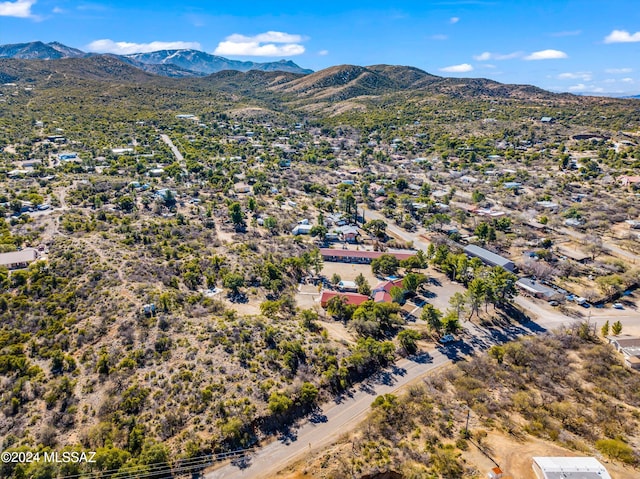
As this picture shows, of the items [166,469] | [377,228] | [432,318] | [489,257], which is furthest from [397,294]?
[166,469]

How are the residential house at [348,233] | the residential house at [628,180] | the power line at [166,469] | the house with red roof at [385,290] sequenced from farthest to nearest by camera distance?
the residential house at [628,180] → the residential house at [348,233] → the house with red roof at [385,290] → the power line at [166,469]

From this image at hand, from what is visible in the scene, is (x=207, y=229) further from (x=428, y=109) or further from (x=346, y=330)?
(x=428, y=109)

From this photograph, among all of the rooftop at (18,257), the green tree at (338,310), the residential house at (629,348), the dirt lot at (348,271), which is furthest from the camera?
the dirt lot at (348,271)

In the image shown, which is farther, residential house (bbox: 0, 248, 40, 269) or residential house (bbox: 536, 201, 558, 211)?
residential house (bbox: 536, 201, 558, 211)

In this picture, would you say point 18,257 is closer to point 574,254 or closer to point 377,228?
point 377,228

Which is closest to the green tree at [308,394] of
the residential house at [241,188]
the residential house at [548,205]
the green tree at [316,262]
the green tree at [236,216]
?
the green tree at [316,262]

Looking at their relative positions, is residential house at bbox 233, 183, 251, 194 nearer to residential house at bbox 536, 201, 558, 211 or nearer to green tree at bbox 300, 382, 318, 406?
green tree at bbox 300, 382, 318, 406

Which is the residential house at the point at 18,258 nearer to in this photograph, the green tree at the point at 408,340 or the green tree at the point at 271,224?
the green tree at the point at 271,224

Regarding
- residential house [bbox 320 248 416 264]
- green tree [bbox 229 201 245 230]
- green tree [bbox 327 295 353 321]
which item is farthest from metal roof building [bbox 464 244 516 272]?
A: green tree [bbox 229 201 245 230]
